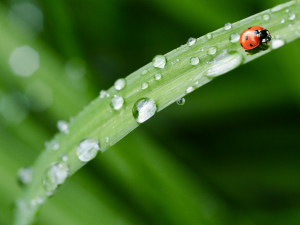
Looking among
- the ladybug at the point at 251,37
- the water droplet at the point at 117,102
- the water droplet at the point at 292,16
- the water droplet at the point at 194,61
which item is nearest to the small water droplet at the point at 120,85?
the water droplet at the point at 117,102

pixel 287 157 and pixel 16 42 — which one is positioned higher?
pixel 287 157

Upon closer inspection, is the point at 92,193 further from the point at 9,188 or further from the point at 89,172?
the point at 9,188

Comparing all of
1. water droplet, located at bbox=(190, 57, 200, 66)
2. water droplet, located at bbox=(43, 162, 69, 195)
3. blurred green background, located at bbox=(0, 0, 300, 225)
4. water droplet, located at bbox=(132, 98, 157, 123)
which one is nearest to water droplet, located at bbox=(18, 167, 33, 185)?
blurred green background, located at bbox=(0, 0, 300, 225)

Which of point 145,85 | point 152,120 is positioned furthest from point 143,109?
point 152,120

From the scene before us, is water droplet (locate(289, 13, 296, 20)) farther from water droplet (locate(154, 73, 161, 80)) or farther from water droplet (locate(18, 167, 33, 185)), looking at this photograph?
water droplet (locate(18, 167, 33, 185))

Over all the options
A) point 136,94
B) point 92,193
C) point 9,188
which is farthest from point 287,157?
point 9,188

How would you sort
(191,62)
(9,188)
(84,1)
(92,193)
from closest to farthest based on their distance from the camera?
(191,62) < (9,188) < (92,193) < (84,1)
